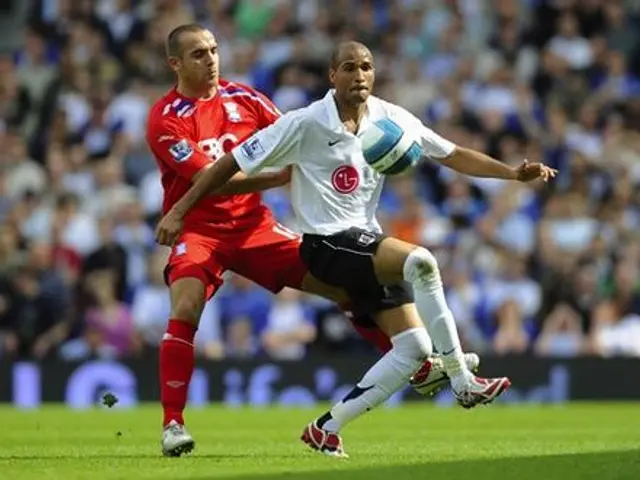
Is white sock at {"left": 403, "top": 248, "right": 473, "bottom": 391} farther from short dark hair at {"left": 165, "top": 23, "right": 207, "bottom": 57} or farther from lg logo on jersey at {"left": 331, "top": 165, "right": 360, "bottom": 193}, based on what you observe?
short dark hair at {"left": 165, "top": 23, "right": 207, "bottom": 57}

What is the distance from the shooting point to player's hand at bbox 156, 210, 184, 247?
A: 1002 centimetres

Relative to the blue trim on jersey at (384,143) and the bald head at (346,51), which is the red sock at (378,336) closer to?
the blue trim on jersey at (384,143)

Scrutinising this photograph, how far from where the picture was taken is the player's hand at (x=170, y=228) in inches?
394

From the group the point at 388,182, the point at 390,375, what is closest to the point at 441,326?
the point at 390,375

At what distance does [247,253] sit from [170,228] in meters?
0.72

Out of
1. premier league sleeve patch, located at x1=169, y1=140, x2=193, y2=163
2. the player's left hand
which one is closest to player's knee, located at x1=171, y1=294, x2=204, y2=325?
premier league sleeve patch, located at x1=169, y1=140, x2=193, y2=163

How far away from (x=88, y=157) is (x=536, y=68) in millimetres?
4976

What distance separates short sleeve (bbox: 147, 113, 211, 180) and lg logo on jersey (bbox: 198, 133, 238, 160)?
3.4 inches

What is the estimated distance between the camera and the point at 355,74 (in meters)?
9.80

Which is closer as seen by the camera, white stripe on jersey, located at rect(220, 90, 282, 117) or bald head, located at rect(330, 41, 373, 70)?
bald head, located at rect(330, 41, 373, 70)

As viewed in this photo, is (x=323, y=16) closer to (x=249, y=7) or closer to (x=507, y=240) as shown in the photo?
(x=249, y=7)

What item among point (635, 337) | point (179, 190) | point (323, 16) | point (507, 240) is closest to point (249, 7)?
point (323, 16)

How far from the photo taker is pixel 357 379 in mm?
17391

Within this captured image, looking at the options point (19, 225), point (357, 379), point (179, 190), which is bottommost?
point (357, 379)
